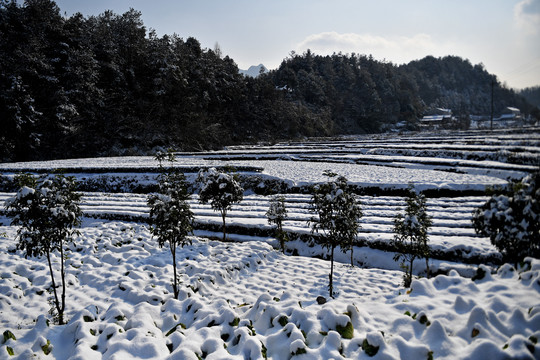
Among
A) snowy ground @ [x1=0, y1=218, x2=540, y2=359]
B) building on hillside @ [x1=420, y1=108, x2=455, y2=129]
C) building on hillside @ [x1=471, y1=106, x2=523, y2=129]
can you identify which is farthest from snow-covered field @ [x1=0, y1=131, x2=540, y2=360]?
building on hillside @ [x1=420, y1=108, x2=455, y2=129]

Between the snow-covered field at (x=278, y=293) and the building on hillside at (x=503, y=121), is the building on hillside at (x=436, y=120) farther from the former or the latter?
the snow-covered field at (x=278, y=293)

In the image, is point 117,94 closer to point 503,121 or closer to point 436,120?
point 436,120

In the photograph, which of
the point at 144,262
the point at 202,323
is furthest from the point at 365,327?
the point at 144,262

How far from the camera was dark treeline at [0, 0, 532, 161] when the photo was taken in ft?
124

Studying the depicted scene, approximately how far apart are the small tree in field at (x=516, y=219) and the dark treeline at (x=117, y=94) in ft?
64.9

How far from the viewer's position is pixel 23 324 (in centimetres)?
711

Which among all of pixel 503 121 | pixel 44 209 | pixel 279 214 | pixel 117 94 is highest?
pixel 117 94

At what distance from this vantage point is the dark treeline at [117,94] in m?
37.9

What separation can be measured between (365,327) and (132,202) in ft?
63.9

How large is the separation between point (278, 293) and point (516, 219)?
22.7 ft

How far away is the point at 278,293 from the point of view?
9547 mm

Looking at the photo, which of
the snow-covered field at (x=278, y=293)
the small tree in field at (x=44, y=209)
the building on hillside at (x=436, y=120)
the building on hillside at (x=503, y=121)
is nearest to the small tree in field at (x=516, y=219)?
the snow-covered field at (x=278, y=293)

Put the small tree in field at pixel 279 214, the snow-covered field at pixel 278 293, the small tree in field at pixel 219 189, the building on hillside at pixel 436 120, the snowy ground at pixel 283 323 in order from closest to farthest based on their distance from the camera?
the snowy ground at pixel 283 323 → the snow-covered field at pixel 278 293 → the small tree in field at pixel 279 214 → the small tree in field at pixel 219 189 → the building on hillside at pixel 436 120

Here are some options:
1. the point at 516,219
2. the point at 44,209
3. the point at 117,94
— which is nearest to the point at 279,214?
the point at 44,209
